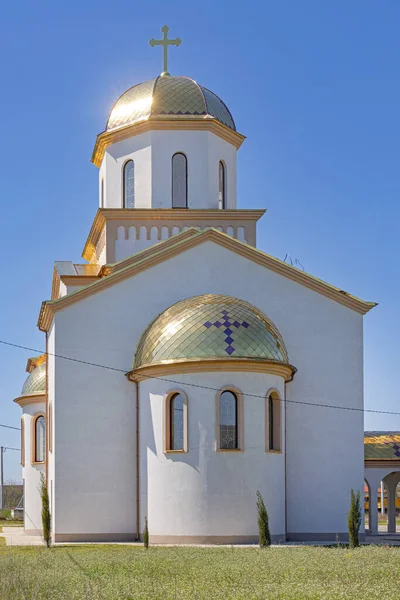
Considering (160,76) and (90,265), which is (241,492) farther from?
(160,76)

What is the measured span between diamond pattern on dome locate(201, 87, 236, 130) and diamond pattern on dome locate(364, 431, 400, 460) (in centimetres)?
945

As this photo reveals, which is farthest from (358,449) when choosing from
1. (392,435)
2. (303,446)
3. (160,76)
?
(160,76)

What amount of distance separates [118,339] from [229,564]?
8.72 meters

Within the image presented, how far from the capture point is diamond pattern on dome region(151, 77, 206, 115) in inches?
1049

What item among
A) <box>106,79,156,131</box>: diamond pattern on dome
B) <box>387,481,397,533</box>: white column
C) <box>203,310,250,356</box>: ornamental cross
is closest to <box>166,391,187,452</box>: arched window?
<box>203,310,250,356</box>: ornamental cross

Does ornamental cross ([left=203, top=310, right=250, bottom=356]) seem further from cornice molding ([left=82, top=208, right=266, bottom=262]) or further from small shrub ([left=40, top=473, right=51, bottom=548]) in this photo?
small shrub ([left=40, top=473, right=51, bottom=548])

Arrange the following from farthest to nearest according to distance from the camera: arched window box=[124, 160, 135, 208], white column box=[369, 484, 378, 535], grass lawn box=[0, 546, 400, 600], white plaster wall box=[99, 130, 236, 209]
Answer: arched window box=[124, 160, 135, 208]
white plaster wall box=[99, 130, 236, 209]
white column box=[369, 484, 378, 535]
grass lawn box=[0, 546, 400, 600]

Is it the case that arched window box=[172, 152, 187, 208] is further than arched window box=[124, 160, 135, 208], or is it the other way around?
arched window box=[124, 160, 135, 208]

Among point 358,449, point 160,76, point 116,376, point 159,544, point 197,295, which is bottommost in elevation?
point 159,544

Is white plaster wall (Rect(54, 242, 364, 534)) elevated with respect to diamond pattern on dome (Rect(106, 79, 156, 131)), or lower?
lower

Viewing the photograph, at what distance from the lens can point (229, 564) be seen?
1512 centimetres

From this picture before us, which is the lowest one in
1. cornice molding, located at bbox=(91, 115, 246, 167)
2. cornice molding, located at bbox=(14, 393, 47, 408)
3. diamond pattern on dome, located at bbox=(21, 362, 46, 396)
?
cornice molding, located at bbox=(14, 393, 47, 408)

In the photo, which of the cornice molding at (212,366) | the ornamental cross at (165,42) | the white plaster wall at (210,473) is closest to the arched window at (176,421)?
the white plaster wall at (210,473)

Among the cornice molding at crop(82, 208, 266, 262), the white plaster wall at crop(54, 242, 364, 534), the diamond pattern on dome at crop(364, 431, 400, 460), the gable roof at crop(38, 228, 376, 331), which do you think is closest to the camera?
the white plaster wall at crop(54, 242, 364, 534)
